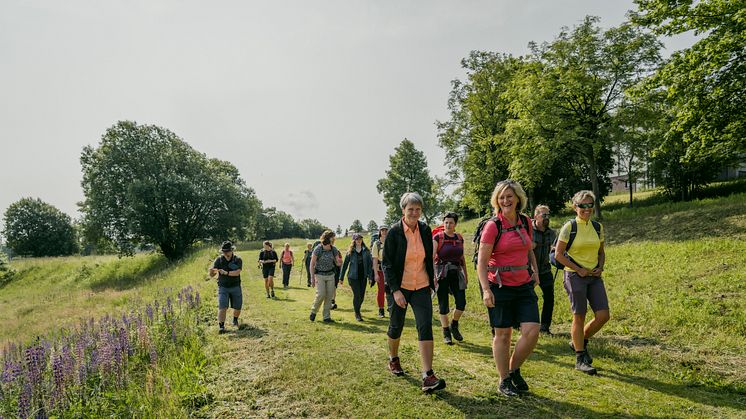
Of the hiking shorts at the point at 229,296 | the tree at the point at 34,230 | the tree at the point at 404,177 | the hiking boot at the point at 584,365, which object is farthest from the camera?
the tree at the point at 34,230

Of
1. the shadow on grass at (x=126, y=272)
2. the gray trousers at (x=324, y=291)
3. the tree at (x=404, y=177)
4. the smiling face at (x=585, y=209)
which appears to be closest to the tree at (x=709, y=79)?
the smiling face at (x=585, y=209)

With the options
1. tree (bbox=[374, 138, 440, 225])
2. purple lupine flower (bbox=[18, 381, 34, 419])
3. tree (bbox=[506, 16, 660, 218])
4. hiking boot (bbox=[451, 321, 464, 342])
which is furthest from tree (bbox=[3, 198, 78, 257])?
hiking boot (bbox=[451, 321, 464, 342])

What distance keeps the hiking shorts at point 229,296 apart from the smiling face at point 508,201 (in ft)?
22.5

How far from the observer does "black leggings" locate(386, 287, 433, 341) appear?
4.86 metres

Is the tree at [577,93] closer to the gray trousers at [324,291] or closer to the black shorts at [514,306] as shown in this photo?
the gray trousers at [324,291]

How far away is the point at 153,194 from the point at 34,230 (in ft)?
162

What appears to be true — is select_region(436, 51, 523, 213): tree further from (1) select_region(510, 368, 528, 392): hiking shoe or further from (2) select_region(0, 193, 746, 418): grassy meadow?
(1) select_region(510, 368, 528, 392): hiking shoe

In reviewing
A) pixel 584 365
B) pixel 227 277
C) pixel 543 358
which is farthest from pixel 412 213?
pixel 227 277

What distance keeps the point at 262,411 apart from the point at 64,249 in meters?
86.6

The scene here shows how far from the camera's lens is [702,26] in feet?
49.6

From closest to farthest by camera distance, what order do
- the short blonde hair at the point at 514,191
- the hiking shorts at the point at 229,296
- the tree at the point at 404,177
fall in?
the short blonde hair at the point at 514,191 → the hiking shorts at the point at 229,296 → the tree at the point at 404,177

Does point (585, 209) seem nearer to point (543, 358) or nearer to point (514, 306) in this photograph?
point (514, 306)

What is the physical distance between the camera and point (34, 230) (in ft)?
227

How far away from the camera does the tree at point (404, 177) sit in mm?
59441
